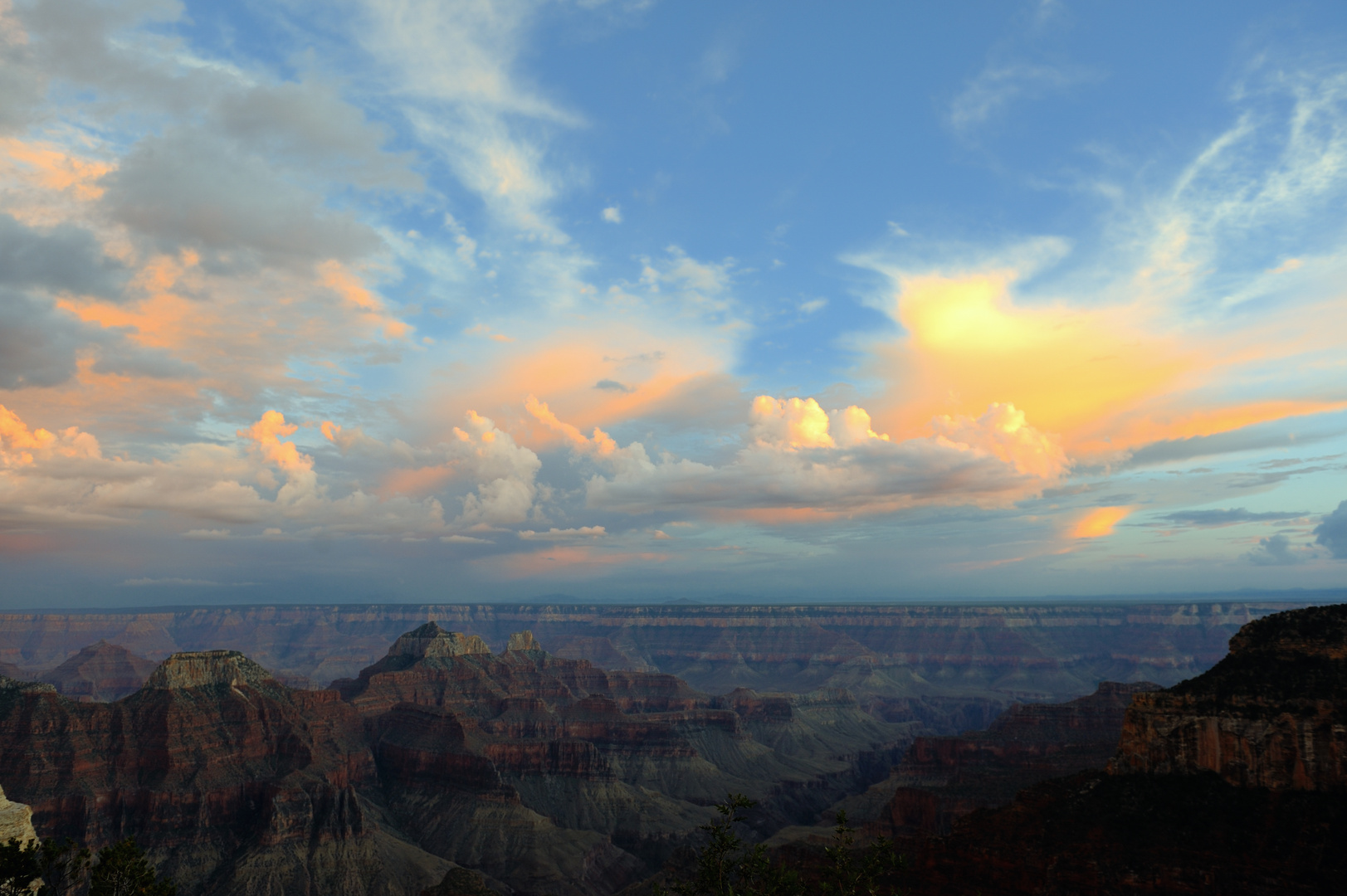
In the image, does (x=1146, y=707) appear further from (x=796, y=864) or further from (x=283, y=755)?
(x=283, y=755)

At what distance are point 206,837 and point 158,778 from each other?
17.6m

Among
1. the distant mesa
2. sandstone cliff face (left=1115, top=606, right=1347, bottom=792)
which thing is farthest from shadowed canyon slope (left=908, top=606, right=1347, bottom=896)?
the distant mesa

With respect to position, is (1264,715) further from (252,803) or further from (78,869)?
(252,803)

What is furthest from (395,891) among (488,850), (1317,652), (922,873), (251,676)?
(1317,652)

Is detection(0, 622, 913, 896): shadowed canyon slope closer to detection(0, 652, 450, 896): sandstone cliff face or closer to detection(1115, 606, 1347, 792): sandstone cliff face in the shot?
detection(0, 652, 450, 896): sandstone cliff face

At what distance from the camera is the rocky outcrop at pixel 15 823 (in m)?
60.7

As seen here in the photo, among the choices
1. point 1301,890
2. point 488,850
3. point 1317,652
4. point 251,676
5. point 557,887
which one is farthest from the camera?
point 251,676

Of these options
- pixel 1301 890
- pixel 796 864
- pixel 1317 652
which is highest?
pixel 1317 652

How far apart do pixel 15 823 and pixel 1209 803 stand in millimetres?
94879

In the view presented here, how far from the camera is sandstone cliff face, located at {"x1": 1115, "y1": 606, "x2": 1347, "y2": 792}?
6297 cm

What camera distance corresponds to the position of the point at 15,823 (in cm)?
6259

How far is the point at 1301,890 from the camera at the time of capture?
187ft

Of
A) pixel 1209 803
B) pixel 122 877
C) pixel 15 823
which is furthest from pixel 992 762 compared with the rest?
pixel 15 823

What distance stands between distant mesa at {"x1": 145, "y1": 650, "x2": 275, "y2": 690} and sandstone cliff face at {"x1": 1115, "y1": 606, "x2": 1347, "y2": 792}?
184 meters
